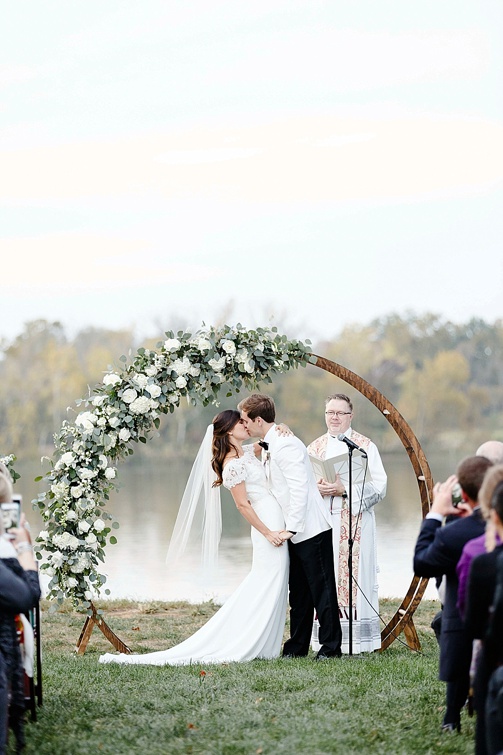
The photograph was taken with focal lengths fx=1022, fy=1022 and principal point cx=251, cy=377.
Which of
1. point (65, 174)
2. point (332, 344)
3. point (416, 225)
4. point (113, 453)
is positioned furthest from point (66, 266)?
point (113, 453)

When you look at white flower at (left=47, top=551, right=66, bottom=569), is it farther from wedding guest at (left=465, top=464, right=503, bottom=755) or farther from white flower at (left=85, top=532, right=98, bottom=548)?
wedding guest at (left=465, top=464, right=503, bottom=755)

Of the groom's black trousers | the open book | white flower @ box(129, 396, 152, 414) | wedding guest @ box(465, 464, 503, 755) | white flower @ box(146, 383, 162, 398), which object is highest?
white flower @ box(146, 383, 162, 398)

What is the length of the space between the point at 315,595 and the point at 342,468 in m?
1.12

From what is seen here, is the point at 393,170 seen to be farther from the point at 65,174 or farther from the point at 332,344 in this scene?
the point at 65,174

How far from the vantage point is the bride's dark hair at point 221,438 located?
25.5 feet

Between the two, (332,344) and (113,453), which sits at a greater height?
(332,344)

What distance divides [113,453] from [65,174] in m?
37.6

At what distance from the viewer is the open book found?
8305mm

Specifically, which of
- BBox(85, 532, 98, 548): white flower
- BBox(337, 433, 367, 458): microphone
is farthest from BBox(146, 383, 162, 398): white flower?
BBox(337, 433, 367, 458): microphone

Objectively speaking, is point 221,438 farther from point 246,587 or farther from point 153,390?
point 246,587

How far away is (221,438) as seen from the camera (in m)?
7.86

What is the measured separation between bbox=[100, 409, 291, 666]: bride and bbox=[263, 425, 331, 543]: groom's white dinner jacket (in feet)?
0.29

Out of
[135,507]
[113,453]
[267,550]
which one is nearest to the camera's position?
[267,550]

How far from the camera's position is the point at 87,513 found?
324 inches
